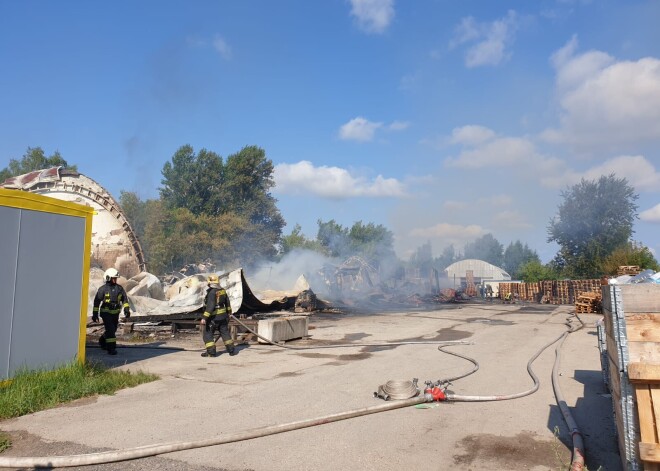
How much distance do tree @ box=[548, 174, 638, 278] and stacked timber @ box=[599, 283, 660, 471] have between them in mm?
42270

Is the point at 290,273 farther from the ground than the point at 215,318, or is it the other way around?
the point at 290,273

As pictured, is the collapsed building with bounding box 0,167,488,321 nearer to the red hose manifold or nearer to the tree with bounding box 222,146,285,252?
the red hose manifold

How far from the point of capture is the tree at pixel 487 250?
362 feet

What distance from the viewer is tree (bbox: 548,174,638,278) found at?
4197 centimetres

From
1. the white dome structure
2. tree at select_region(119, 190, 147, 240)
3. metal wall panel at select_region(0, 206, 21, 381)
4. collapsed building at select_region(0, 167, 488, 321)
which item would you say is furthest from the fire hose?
the white dome structure

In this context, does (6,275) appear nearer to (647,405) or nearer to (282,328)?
(282,328)

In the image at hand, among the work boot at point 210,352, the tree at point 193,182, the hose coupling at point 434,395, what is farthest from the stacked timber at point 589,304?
the tree at point 193,182

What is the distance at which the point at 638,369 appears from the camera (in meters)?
3.06

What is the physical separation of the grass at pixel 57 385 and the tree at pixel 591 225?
42.1 metres

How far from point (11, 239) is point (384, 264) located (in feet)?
122

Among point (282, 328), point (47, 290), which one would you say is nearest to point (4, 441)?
point (47, 290)

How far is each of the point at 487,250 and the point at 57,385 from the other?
115 metres

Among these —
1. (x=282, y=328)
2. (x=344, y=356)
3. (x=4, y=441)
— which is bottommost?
(x=4, y=441)

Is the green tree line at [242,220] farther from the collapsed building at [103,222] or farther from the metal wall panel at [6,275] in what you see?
the metal wall panel at [6,275]
